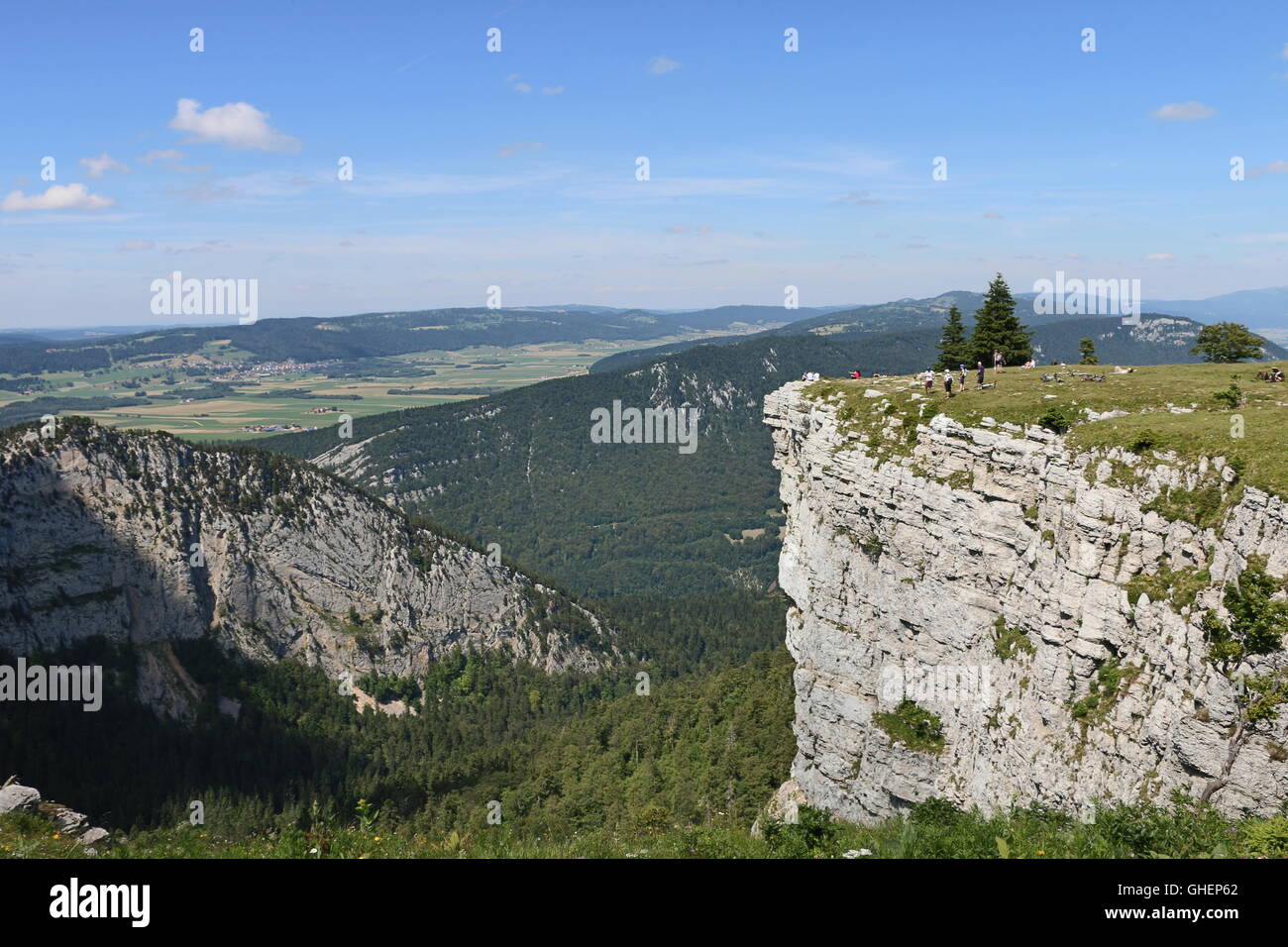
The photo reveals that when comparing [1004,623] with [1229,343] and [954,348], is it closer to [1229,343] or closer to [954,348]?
[954,348]

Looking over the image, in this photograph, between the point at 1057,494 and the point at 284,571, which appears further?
the point at 284,571

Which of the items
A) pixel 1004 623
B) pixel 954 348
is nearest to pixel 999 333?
pixel 954 348

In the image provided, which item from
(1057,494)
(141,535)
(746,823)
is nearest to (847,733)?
(746,823)

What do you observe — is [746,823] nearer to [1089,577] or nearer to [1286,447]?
[1089,577]

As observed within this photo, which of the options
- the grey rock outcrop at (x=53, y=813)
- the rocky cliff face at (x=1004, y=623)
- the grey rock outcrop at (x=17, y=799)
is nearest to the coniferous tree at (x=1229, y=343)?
the rocky cliff face at (x=1004, y=623)

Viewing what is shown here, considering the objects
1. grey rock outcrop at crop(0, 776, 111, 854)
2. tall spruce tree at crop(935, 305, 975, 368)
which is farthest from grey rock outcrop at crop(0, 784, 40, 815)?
tall spruce tree at crop(935, 305, 975, 368)

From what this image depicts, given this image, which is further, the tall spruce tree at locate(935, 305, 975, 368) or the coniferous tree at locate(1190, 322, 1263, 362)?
the tall spruce tree at locate(935, 305, 975, 368)

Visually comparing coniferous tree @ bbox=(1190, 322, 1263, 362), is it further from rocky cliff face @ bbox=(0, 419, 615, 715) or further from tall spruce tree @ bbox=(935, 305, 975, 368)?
rocky cliff face @ bbox=(0, 419, 615, 715)
